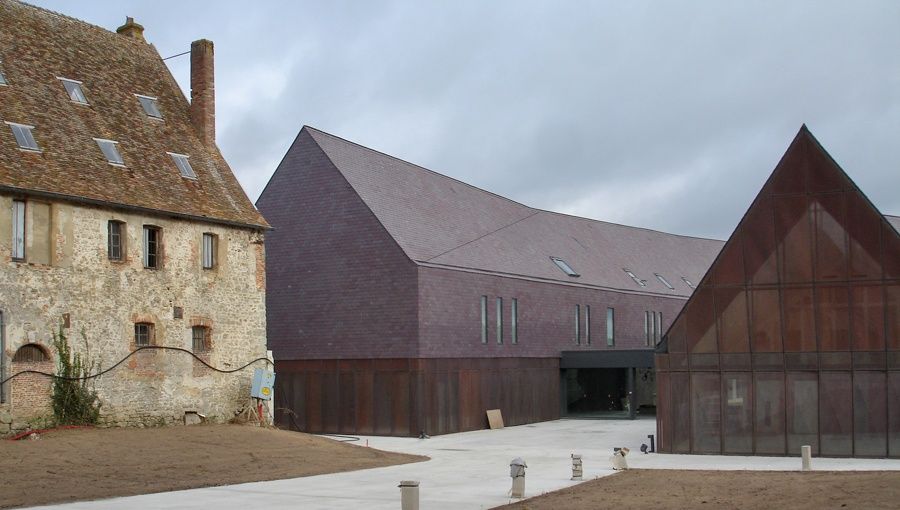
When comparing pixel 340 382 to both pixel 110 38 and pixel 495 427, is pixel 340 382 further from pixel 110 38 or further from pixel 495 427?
pixel 110 38

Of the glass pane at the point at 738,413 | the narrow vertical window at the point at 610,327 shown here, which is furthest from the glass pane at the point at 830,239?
the narrow vertical window at the point at 610,327

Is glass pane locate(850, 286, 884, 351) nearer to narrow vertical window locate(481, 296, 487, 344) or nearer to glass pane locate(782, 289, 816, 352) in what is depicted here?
glass pane locate(782, 289, 816, 352)

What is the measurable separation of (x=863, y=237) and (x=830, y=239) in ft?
3.02

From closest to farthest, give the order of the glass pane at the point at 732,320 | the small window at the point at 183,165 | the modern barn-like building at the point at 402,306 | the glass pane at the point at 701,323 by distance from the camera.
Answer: the glass pane at the point at 732,320, the glass pane at the point at 701,323, the small window at the point at 183,165, the modern barn-like building at the point at 402,306

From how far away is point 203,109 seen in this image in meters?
37.3

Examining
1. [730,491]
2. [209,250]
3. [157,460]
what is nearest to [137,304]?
[209,250]

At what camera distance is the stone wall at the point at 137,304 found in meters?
28.8

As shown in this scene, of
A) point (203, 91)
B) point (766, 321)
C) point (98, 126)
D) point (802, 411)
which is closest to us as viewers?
point (802, 411)

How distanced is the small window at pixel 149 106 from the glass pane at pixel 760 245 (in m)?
19.7

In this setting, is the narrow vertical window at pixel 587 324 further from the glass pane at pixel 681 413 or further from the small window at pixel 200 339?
the small window at pixel 200 339

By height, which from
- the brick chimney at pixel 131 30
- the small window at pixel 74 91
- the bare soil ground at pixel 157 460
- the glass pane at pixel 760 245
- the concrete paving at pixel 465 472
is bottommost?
the concrete paving at pixel 465 472

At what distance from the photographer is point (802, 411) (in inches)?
1247

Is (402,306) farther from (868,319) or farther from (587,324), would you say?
(868,319)

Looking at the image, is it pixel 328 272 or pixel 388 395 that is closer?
pixel 388 395
